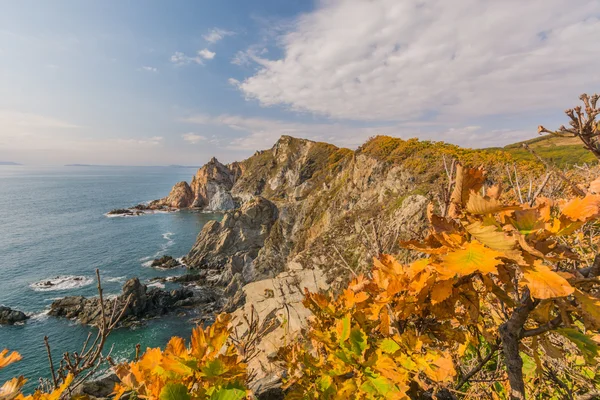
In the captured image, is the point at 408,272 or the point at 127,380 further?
the point at 127,380

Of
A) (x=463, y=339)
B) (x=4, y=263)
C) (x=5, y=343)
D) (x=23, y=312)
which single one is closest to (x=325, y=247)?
(x=463, y=339)

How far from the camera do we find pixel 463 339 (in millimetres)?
1662

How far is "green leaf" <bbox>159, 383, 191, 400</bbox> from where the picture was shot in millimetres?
1337

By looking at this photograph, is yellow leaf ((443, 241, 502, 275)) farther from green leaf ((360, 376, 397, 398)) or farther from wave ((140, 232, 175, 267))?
wave ((140, 232, 175, 267))

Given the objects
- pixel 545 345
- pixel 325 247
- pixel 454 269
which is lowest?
pixel 325 247

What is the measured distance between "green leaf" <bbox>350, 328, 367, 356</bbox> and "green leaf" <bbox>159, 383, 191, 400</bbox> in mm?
978

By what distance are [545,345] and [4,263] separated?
65.9 metres

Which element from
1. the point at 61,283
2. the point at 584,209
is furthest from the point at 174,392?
the point at 61,283

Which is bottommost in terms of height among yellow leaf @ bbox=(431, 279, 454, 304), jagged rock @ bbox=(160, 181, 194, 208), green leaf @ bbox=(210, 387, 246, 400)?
jagged rock @ bbox=(160, 181, 194, 208)

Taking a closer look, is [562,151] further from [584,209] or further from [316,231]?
[584,209]

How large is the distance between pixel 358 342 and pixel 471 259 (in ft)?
3.37

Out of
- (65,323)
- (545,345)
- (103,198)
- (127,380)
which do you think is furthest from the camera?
(103,198)

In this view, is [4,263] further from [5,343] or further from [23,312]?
[5,343]

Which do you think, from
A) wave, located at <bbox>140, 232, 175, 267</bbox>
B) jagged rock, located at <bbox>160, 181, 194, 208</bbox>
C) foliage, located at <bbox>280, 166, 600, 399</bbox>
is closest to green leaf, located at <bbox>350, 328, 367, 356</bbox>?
foliage, located at <bbox>280, 166, 600, 399</bbox>
